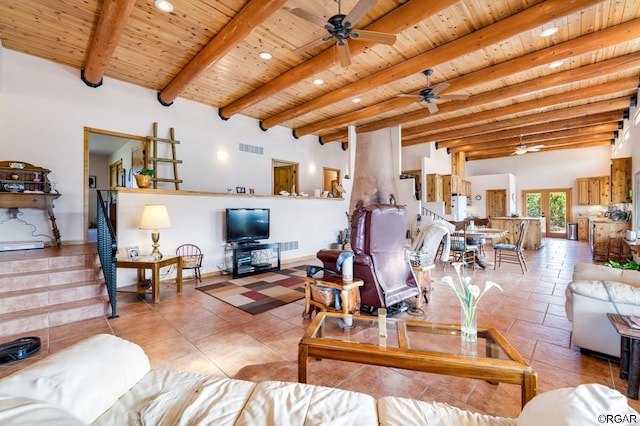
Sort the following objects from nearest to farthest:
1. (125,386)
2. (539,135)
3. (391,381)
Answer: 1. (125,386)
2. (391,381)
3. (539,135)

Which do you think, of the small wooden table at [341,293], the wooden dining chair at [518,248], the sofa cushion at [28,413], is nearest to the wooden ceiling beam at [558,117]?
the wooden dining chair at [518,248]

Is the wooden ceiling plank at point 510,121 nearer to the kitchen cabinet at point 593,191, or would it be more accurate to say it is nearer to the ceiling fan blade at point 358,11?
the kitchen cabinet at point 593,191

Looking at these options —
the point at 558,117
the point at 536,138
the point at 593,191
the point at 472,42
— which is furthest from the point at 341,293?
the point at 593,191

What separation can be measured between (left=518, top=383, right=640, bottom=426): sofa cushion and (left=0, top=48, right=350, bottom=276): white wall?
17.2ft

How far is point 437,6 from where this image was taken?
2857 mm

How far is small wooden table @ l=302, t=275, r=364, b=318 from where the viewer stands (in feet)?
9.35

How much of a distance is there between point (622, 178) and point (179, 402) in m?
9.74

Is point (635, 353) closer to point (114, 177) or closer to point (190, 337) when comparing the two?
point (190, 337)

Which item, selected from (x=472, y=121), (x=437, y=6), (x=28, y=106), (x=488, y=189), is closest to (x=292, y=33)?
(x=437, y=6)

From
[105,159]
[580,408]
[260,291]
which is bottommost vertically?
[260,291]

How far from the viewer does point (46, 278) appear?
3.41m

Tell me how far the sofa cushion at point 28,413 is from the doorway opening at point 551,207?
15026 millimetres

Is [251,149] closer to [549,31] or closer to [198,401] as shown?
[549,31]

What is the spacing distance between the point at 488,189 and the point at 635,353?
1171 cm
